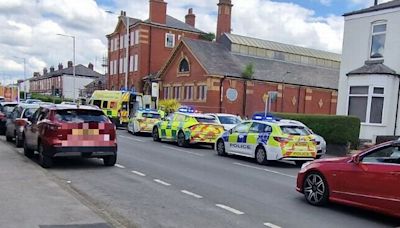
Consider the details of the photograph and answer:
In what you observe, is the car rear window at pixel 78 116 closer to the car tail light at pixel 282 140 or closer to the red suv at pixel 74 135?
the red suv at pixel 74 135

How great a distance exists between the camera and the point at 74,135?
1154 cm

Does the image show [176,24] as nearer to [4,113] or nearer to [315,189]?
[4,113]

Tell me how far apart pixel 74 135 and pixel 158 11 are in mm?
46951

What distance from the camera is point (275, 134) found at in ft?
Answer: 47.0

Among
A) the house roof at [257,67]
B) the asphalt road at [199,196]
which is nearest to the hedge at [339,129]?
the asphalt road at [199,196]

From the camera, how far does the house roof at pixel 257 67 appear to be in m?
42.3

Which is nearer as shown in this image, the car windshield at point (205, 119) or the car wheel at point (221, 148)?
the car wheel at point (221, 148)

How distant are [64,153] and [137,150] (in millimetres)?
5855

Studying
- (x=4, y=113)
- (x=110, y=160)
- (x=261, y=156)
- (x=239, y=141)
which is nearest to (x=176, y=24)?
(x=4, y=113)

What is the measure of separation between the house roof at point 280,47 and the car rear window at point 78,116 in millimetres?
37603

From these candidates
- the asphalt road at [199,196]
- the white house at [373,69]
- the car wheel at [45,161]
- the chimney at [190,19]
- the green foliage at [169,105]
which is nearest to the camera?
the asphalt road at [199,196]

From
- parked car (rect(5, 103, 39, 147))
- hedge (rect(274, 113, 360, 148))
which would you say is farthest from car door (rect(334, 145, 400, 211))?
hedge (rect(274, 113, 360, 148))

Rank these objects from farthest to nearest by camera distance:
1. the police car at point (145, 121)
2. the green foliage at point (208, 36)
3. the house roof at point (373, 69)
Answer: the green foliage at point (208, 36) < the police car at point (145, 121) < the house roof at point (373, 69)

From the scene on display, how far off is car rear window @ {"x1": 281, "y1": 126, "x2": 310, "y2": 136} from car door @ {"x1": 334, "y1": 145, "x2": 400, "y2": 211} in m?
6.46
